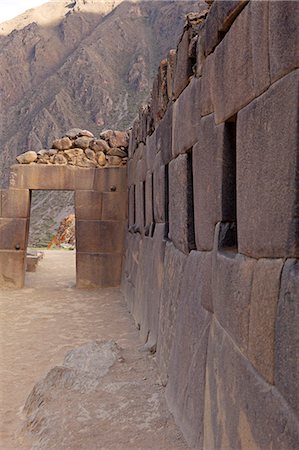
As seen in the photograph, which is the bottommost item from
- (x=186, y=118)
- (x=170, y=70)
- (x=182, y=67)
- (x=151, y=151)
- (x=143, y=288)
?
(x=143, y=288)

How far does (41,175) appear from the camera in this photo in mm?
9430

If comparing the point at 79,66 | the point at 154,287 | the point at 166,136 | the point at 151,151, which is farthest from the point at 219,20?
the point at 79,66

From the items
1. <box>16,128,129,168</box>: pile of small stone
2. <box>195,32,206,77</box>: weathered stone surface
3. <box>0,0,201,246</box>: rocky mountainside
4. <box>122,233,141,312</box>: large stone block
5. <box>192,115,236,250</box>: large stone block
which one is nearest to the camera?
<box>192,115,236,250</box>: large stone block

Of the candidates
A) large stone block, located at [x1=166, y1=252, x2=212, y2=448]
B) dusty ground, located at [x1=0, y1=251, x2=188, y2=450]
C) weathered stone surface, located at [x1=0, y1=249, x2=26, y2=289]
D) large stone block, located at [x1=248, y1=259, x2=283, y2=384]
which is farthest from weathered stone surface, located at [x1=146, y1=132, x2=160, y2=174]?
weathered stone surface, located at [x1=0, y1=249, x2=26, y2=289]

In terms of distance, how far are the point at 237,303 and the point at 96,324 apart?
4.65 meters

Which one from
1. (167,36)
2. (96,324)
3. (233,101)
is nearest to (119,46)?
(167,36)

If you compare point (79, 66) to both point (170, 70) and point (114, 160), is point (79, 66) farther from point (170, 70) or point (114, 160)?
point (170, 70)

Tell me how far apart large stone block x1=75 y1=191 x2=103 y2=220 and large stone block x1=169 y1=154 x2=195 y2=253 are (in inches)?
221

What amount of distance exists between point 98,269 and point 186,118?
6.26m

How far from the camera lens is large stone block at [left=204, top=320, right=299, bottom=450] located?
1.43 metres

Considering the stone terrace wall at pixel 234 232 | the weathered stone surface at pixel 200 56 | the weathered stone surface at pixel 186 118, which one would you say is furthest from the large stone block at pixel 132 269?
the weathered stone surface at pixel 200 56

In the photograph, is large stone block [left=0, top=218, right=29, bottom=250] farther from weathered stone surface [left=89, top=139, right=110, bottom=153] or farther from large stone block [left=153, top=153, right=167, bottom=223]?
large stone block [left=153, top=153, right=167, bottom=223]

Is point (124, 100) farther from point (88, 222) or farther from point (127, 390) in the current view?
point (127, 390)

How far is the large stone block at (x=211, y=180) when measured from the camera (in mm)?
2375
